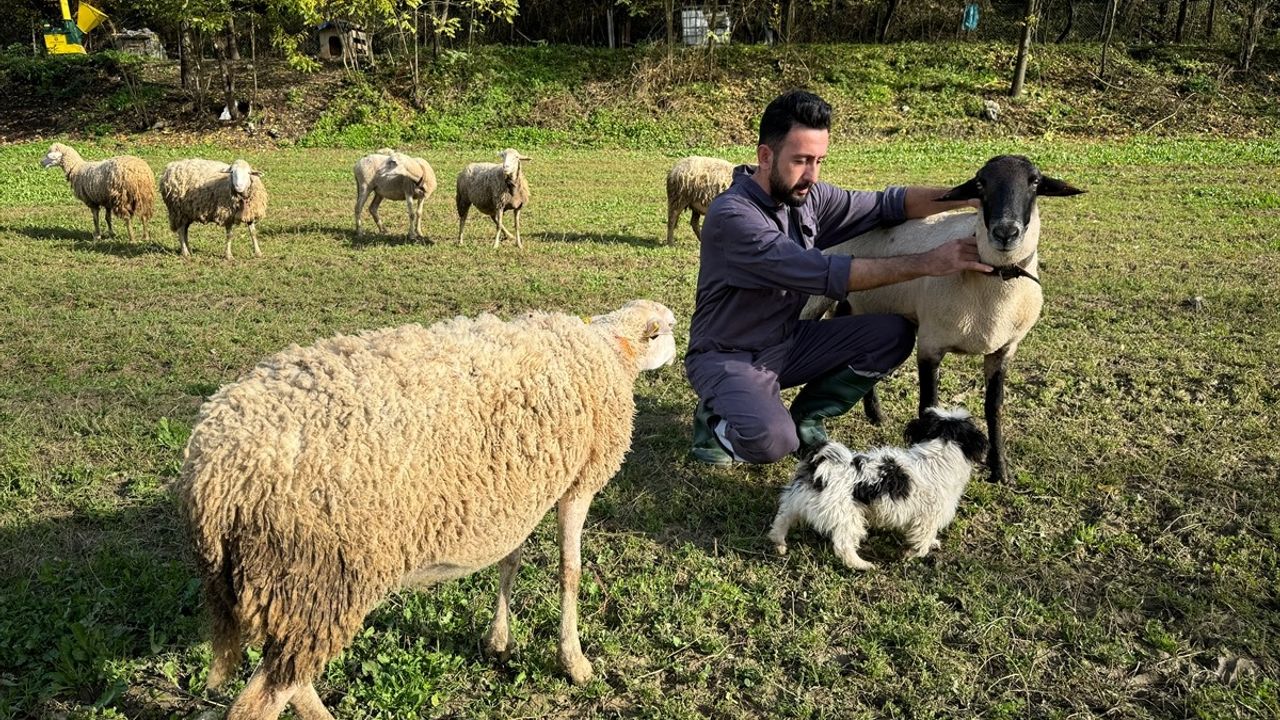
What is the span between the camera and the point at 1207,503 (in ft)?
13.2

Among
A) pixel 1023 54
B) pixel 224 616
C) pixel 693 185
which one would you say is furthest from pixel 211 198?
pixel 1023 54

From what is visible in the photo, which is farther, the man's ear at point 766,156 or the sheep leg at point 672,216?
the sheep leg at point 672,216

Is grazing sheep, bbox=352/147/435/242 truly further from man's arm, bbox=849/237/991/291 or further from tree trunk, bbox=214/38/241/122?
tree trunk, bbox=214/38/241/122

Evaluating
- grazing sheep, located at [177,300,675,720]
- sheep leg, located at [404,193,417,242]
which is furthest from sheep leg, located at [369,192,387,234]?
grazing sheep, located at [177,300,675,720]

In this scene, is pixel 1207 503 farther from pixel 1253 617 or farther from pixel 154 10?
pixel 154 10

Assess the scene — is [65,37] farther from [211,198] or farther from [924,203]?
[924,203]

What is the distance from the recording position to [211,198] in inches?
397

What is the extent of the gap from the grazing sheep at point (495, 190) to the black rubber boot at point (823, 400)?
265 inches

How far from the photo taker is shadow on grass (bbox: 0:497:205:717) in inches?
114

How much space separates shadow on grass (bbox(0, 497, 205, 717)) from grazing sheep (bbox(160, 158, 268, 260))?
6803 millimetres

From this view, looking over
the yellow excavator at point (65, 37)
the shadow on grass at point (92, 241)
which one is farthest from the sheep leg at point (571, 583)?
the yellow excavator at point (65, 37)

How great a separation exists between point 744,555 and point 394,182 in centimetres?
937

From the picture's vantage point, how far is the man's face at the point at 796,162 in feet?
11.7

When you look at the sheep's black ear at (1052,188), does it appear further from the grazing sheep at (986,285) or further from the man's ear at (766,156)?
the man's ear at (766,156)
